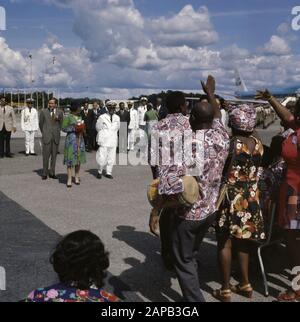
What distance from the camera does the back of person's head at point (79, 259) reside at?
238cm

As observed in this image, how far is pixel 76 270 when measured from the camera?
2.38 metres

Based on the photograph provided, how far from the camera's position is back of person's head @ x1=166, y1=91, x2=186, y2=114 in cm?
437

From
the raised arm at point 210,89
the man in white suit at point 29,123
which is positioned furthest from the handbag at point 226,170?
the man in white suit at point 29,123

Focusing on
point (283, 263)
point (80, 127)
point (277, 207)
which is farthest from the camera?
point (80, 127)

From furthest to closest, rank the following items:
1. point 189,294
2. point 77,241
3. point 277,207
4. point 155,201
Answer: point 277,207 < point 155,201 < point 189,294 < point 77,241

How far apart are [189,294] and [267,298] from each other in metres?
1.09

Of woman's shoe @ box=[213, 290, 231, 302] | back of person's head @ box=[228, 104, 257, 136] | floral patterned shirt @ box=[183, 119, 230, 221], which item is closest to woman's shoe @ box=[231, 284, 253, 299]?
woman's shoe @ box=[213, 290, 231, 302]

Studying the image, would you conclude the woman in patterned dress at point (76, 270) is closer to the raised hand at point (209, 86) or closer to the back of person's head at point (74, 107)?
the raised hand at point (209, 86)

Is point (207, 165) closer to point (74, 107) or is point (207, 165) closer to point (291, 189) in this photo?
point (291, 189)

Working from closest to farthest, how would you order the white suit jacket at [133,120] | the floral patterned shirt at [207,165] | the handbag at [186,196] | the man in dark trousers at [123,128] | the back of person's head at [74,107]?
the handbag at [186,196]
the floral patterned shirt at [207,165]
the back of person's head at [74,107]
the man in dark trousers at [123,128]
the white suit jacket at [133,120]

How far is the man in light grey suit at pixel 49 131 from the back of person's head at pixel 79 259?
8.81m

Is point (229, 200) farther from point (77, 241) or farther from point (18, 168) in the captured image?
point (18, 168)

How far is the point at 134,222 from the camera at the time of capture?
7281mm
